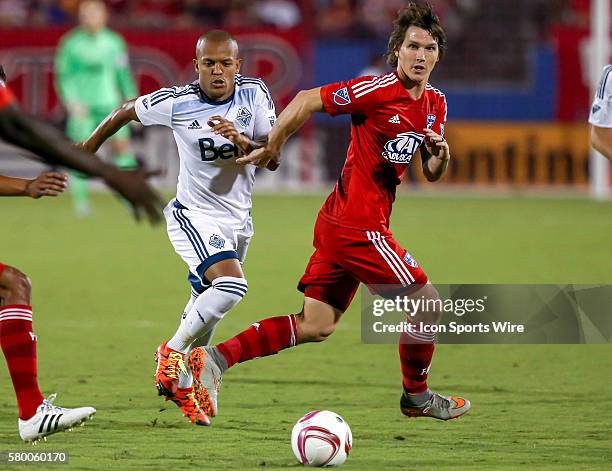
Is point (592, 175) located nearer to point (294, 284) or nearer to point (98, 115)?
point (98, 115)

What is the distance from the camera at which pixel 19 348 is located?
584 cm

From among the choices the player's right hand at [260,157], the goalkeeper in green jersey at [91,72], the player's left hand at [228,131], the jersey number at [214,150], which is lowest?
the player's right hand at [260,157]

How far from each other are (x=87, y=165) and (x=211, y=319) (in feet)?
7.77

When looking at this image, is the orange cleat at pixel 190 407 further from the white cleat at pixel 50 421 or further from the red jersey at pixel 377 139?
the red jersey at pixel 377 139

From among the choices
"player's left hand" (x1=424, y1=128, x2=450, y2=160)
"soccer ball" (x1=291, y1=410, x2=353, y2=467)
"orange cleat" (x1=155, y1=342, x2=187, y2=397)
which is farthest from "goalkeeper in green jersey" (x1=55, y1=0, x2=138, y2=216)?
"soccer ball" (x1=291, y1=410, x2=353, y2=467)

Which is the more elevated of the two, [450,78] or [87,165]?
[450,78]

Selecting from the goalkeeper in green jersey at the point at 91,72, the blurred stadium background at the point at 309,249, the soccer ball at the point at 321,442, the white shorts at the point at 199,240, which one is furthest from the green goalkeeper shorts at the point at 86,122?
the soccer ball at the point at 321,442

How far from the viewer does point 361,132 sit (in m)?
6.54

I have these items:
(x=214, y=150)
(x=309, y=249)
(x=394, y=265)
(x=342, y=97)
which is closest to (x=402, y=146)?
(x=342, y=97)

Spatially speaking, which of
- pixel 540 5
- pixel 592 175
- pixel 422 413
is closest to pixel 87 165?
pixel 422 413

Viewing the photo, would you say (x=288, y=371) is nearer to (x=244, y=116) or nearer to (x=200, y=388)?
(x=200, y=388)

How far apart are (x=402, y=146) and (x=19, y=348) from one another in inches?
84.2

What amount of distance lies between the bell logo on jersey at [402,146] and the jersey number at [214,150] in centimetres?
86

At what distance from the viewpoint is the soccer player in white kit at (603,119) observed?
6848 mm
